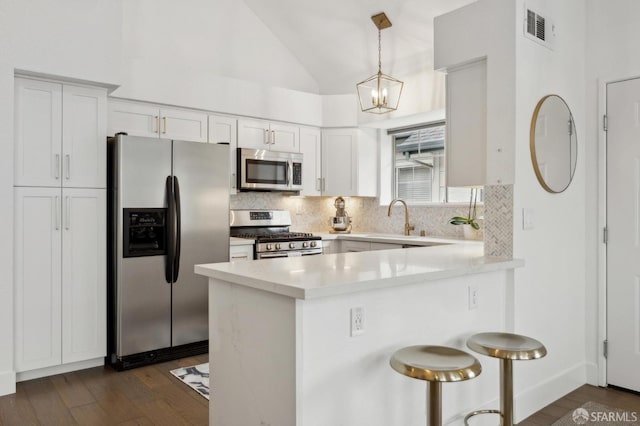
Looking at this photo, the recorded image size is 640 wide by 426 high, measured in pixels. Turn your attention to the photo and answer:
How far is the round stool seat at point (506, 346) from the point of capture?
6.76 feet

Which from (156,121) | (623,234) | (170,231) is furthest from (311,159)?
(623,234)

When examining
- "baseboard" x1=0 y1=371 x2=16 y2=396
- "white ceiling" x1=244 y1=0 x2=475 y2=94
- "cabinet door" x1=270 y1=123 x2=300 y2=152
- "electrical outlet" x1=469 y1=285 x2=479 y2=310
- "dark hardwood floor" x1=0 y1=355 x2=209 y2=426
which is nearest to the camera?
"electrical outlet" x1=469 y1=285 x2=479 y2=310

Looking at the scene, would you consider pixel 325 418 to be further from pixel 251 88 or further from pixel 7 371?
pixel 251 88

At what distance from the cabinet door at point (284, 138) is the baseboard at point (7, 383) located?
3055 millimetres

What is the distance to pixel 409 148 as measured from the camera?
219 inches

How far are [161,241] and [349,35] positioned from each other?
2.99m

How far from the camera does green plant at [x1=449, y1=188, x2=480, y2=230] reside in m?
4.44

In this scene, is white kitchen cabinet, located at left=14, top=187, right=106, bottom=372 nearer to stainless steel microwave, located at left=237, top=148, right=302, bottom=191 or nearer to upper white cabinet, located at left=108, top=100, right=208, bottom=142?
upper white cabinet, located at left=108, top=100, right=208, bottom=142

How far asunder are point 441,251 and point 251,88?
2802 mm

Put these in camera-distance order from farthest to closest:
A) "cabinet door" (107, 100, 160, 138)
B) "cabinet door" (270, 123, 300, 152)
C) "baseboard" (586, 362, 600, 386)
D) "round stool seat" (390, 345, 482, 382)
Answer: "cabinet door" (270, 123, 300, 152) → "cabinet door" (107, 100, 160, 138) → "baseboard" (586, 362, 600, 386) → "round stool seat" (390, 345, 482, 382)

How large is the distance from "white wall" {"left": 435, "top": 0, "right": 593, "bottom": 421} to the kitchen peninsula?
49 cm

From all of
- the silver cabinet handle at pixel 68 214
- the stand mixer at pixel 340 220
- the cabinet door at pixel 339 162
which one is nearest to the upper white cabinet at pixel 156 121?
the silver cabinet handle at pixel 68 214

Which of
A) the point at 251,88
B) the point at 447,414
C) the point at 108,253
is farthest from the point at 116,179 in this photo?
the point at 447,414

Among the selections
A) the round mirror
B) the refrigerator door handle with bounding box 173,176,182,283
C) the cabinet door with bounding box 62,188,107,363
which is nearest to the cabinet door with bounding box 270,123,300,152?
the refrigerator door handle with bounding box 173,176,182,283
